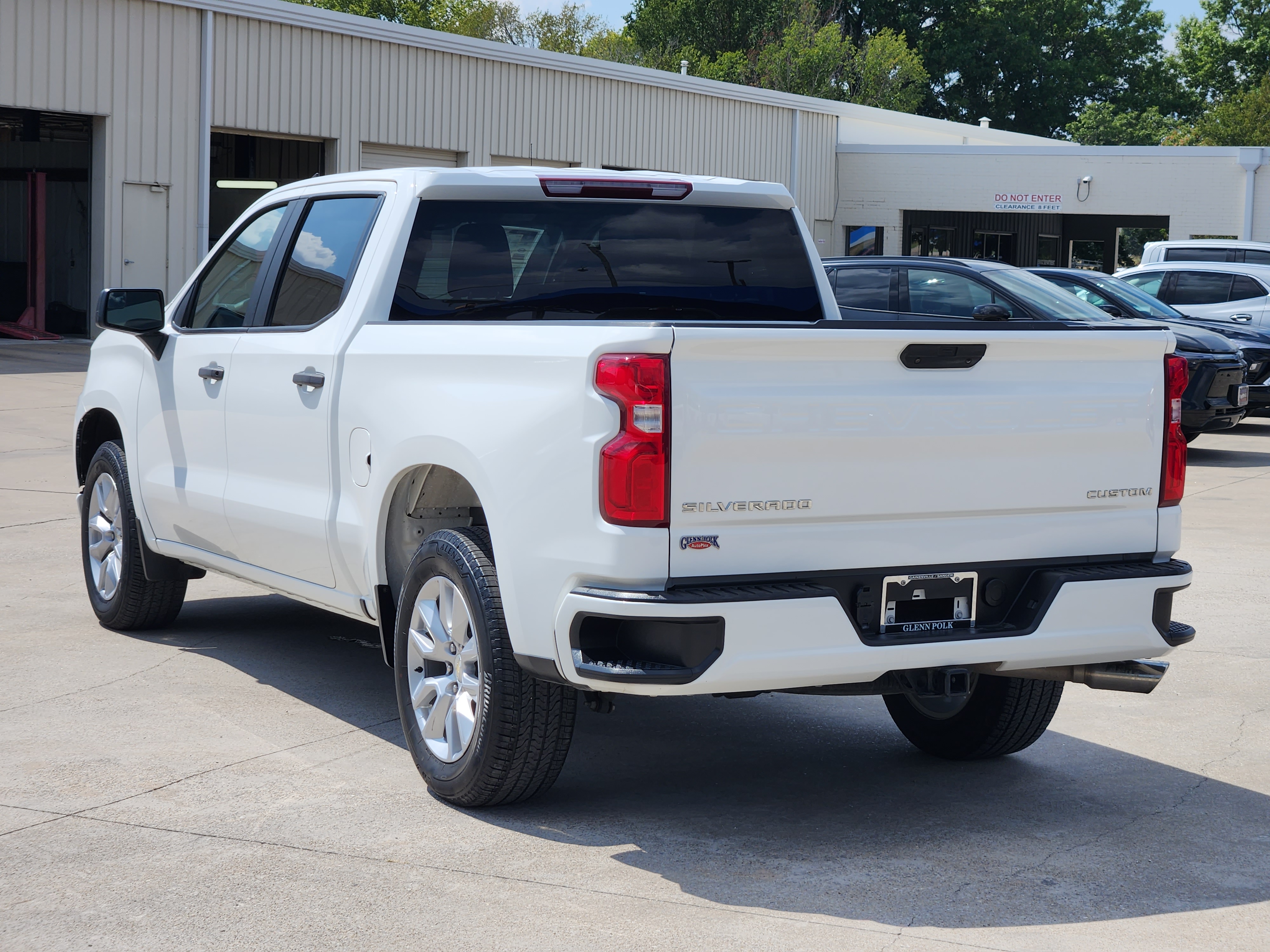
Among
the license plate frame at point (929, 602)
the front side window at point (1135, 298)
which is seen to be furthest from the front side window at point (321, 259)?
the front side window at point (1135, 298)

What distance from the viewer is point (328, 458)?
5484 millimetres

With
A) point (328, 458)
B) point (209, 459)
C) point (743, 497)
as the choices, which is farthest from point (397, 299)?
point (743, 497)

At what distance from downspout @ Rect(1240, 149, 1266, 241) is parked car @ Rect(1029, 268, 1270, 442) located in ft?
64.1

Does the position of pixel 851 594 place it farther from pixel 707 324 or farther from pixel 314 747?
pixel 314 747

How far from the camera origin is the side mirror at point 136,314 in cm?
668

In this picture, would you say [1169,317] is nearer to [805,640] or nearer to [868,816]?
[868,816]

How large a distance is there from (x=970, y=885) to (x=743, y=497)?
1.21 metres

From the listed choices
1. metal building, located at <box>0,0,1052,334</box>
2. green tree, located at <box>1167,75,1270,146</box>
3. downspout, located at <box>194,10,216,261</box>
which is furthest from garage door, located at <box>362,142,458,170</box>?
green tree, located at <box>1167,75,1270,146</box>

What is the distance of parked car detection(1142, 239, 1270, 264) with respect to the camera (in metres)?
22.8

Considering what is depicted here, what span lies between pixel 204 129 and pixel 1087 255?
29.6 metres

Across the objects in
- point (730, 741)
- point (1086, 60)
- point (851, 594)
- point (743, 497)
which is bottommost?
point (730, 741)

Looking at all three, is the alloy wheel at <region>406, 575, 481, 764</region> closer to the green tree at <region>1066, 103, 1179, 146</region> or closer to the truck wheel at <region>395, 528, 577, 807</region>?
the truck wheel at <region>395, 528, 577, 807</region>

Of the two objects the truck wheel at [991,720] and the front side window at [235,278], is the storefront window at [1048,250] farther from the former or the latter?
the truck wheel at [991,720]

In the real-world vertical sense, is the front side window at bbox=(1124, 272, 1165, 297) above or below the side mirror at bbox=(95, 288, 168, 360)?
above
